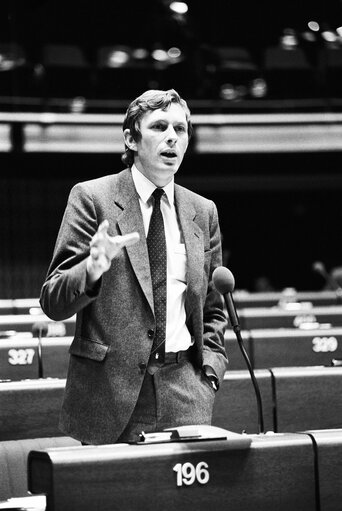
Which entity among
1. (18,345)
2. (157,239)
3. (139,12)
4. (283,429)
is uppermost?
(139,12)

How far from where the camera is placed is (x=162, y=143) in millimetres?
2367

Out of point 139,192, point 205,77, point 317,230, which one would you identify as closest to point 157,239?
point 139,192

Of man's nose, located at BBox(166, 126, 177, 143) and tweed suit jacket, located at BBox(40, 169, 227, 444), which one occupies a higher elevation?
man's nose, located at BBox(166, 126, 177, 143)

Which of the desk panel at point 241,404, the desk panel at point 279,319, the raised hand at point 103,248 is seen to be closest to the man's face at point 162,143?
the raised hand at point 103,248

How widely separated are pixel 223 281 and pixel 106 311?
296 millimetres

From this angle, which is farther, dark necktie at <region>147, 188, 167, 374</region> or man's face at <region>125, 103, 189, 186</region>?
man's face at <region>125, 103, 189, 186</region>

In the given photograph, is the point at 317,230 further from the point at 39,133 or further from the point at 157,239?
the point at 157,239

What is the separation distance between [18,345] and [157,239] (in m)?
2.32

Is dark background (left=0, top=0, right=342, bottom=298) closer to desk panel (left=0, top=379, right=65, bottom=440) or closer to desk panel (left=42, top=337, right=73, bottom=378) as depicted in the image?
desk panel (left=42, top=337, right=73, bottom=378)

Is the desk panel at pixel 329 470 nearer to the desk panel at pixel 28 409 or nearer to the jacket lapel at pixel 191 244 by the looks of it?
the jacket lapel at pixel 191 244

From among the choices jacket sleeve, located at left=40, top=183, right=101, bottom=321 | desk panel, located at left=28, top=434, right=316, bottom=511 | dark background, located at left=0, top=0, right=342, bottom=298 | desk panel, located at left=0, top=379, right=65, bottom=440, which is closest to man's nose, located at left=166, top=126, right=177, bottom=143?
jacket sleeve, located at left=40, top=183, right=101, bottom=321

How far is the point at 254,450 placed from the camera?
1.91m

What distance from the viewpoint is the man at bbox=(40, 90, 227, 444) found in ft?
7.18

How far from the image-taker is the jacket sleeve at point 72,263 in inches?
81.7
